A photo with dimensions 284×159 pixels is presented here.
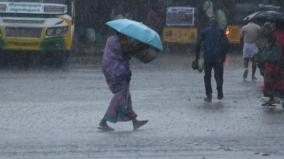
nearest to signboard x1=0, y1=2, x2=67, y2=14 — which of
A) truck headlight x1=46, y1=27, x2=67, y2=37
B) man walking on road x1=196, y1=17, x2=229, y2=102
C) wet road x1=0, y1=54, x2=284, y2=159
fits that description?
truck headlight x1=46, y1=27, x2=67, y2=37

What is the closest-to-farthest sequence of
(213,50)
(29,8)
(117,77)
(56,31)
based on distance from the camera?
(117,77)
(213,50)
(29,8)
(56,31)

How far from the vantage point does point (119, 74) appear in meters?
15.0

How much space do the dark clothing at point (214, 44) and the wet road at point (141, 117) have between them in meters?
0.88

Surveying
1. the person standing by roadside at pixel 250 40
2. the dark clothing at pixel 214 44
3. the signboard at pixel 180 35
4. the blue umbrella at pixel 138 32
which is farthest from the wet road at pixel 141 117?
the signboard at pixel 180 35

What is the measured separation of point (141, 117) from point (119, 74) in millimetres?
1829

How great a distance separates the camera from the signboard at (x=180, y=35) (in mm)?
37000

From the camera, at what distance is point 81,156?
12.3 meters

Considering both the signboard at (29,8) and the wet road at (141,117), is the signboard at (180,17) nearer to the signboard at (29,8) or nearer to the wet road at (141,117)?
the signboard at (29,8)

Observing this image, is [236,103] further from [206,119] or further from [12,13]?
Answer: [12,13]

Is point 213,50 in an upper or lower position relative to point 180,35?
upper

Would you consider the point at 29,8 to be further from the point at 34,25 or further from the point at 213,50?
the point at 213,50

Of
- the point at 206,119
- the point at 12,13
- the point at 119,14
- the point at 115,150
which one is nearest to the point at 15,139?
the point at 115,150

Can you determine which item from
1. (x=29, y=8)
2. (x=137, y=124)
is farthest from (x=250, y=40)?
(x=137, y=124)

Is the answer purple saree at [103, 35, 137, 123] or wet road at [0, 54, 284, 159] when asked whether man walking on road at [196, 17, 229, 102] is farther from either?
purple saree at [103, 35, 137, 123]
